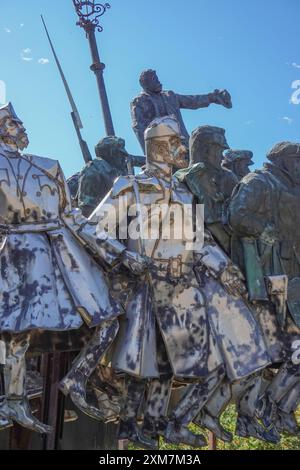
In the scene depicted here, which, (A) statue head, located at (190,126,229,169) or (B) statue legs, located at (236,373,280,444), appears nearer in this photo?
(B) statue legs, located at (236,373,280,444)

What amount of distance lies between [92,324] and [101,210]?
116cm

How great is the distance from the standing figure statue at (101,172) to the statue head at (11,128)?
1.83 meters

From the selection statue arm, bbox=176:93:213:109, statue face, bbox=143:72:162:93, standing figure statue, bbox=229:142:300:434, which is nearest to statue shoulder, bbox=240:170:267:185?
standing figure statue, bbox=229:142:300:434

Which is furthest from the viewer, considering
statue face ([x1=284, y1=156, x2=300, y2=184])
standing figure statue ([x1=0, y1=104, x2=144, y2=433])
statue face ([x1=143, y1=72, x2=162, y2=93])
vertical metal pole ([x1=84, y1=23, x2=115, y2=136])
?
vertical metal pole ([x1=84, y1=23, x2=115, y2=136])

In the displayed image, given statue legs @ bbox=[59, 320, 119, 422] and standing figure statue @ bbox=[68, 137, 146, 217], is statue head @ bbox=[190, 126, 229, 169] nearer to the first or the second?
standing figure statue @ bbox=[68, 137, 146, 217]

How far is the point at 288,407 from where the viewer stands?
22.1 feet

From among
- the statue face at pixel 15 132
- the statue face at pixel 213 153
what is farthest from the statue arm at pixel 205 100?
the statue face at pixel 15 132

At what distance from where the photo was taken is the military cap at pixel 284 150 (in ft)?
25.8

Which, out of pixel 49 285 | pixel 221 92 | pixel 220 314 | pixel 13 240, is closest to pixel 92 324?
pixel 49 285

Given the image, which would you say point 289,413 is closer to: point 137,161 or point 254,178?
point 254,178

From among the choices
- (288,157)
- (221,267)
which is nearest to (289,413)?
(221,267)

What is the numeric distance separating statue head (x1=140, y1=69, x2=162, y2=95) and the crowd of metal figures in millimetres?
4073

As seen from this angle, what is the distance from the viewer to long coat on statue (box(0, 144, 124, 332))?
5.49 meters

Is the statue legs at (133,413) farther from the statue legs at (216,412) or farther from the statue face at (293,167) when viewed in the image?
the statue face at (293,167)
